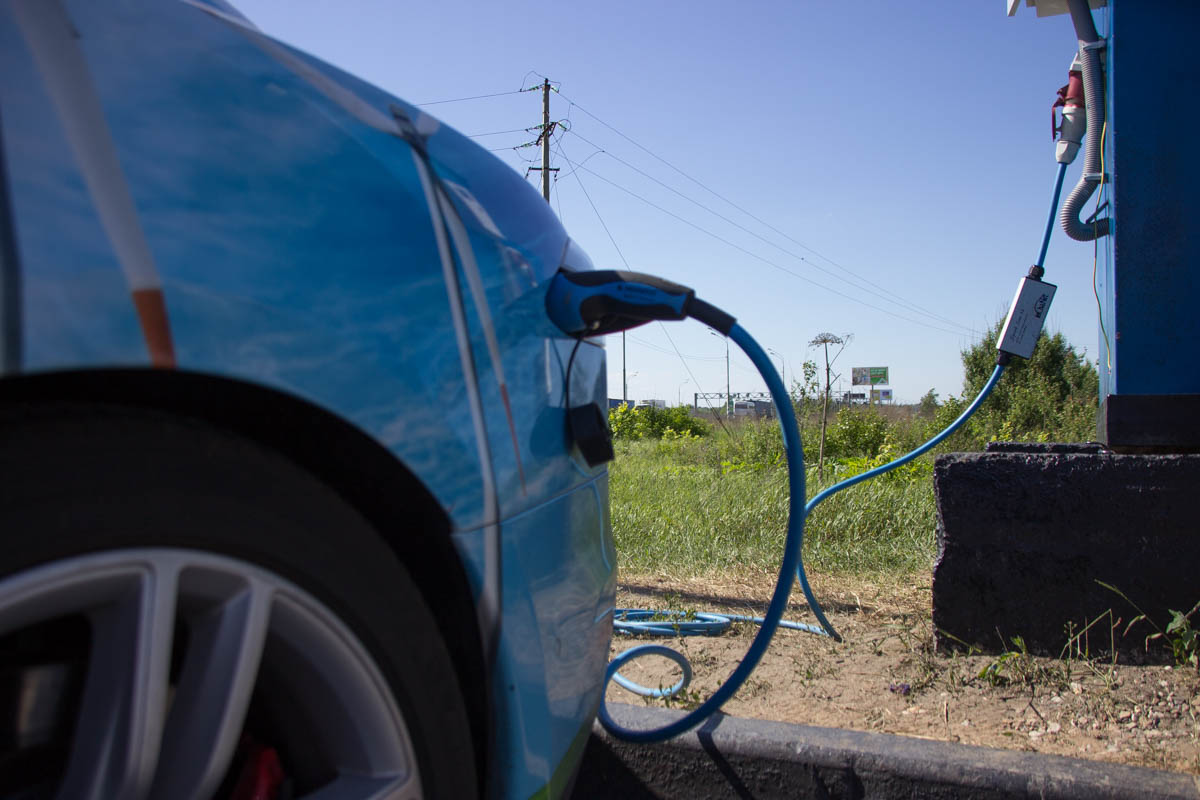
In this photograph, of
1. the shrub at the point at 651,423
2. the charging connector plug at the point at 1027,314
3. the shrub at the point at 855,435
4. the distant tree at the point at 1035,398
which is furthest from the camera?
the shrub at the point at 651,423

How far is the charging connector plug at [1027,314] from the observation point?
2.93 m

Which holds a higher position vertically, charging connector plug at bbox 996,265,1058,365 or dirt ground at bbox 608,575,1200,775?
charging connector plug at bbox 996,265,1058,365

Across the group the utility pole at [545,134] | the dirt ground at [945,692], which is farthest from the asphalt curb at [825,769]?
the utility pole at [545,134]

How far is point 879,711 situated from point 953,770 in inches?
21.6

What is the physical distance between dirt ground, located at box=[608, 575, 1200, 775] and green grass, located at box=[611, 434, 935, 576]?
1009 millimetres

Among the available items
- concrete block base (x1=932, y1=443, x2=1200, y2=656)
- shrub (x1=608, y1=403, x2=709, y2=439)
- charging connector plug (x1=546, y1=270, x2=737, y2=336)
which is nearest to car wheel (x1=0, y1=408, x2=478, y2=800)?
charging connector plug (x1=546, y1=270, x2=737, y2=336)

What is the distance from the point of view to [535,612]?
1.14 metres

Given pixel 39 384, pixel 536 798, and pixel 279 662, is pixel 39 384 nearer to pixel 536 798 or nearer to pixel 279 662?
pixel 279 662

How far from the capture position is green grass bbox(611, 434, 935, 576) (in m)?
4.05

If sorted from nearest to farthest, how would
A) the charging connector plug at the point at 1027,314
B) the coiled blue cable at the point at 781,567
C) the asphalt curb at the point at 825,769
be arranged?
the coiled blue cable at the point at 781,567
the asphalt curb at the point at 825,769
the charging connector plug at the point at 1027,314

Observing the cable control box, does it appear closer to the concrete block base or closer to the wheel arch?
the concrete block base

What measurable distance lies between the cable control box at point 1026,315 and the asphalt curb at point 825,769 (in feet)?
5.47

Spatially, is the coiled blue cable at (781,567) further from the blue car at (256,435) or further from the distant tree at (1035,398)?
the distant tree at (1035,398)

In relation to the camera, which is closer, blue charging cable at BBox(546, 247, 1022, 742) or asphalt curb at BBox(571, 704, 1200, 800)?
blue charging cable at BBox(546, 247, 1022, 742)
